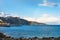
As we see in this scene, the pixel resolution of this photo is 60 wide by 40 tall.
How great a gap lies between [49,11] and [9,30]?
2.95ft

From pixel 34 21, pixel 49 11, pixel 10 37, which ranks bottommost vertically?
pixel 10 37

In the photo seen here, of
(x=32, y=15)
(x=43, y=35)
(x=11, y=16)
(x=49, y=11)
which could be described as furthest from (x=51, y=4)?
(x=11, y=16)

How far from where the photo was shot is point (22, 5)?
2771 millimetres

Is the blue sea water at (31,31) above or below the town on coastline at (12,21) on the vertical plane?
below

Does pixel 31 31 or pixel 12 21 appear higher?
pixel 12 21

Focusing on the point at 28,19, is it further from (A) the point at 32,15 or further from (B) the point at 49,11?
(B) the point at 49,11

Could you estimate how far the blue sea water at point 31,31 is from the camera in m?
2.69

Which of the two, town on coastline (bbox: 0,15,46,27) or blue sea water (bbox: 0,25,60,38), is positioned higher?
town on coastline (bbox: 0,15,46,27)

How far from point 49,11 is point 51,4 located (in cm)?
15

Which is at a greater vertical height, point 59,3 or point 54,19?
point 59,3

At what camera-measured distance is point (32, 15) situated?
9.03 feet

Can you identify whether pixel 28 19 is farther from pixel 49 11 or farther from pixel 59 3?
pixel 59 3

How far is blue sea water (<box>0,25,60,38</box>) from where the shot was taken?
269cm

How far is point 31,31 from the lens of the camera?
271cm
